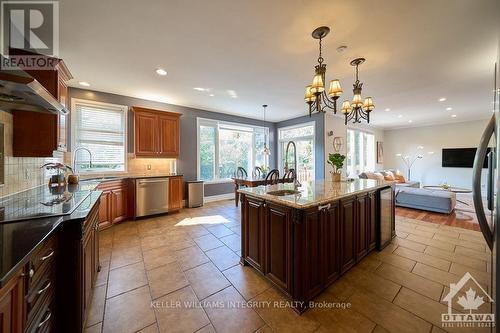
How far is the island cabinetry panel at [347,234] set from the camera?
2041mm

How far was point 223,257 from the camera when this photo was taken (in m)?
2.52

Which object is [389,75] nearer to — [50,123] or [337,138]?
[337,138]

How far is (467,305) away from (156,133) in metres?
5.26

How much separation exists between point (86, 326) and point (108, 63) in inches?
126

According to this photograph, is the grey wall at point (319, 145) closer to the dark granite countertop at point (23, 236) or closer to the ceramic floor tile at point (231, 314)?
the ceramic floor tile at point (231, 314)

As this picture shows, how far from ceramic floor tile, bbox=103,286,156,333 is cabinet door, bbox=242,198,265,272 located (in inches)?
41.4

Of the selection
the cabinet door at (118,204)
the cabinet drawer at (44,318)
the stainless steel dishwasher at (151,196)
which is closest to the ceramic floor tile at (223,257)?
the cabinet drawer at (44,318)

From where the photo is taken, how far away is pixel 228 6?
178cm

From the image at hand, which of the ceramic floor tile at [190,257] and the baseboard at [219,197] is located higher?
the baseboard at [219,197]

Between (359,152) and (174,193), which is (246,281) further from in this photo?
(359,152)

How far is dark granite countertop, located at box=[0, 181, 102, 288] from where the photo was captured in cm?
73

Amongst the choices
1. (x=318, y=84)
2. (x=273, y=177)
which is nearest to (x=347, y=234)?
(x=318, y=84)

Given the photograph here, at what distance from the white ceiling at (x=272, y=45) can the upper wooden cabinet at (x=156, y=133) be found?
49 centimetres

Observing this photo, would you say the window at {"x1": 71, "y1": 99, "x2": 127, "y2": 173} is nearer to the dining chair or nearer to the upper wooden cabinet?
the upper wooden cabinet
